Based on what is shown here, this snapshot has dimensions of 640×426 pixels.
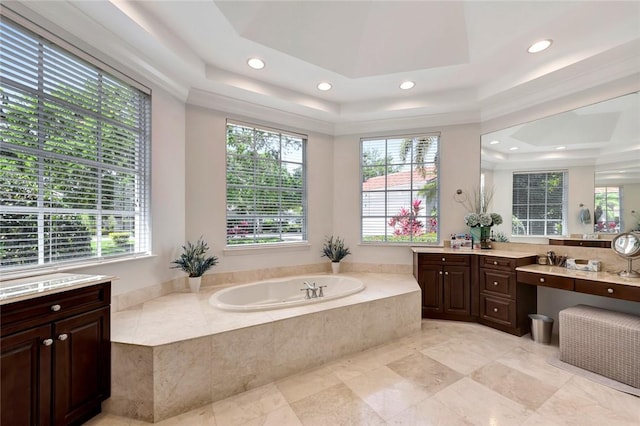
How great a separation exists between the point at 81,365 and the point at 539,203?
456 cm

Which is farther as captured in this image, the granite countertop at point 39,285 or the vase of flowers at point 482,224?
the vase of flowers at point 482,224

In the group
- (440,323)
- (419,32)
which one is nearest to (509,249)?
(440,323)

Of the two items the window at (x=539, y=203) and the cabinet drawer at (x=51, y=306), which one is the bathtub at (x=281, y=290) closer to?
the cabinet drawer at (x=51, y=306)

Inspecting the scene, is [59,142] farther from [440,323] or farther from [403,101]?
[440,323]

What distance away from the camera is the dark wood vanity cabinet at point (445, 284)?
3475mm

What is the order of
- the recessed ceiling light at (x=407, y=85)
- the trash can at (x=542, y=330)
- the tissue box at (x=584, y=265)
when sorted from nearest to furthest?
the tissue box at (x=584, y=265) < the trash can at (x=542, y=330) < the recessed ceiling light at (x=407, y=85)

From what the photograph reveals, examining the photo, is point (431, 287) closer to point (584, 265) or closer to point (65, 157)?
point (584, 265)

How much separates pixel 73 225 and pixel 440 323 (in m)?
3.96

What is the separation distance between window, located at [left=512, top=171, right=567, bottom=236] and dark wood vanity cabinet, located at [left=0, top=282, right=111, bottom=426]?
4338 millimetres

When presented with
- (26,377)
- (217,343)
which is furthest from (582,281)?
(26,377)

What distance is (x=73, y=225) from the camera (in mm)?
2137

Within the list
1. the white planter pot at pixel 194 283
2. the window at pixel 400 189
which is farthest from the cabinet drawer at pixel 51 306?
the window at pixel 400 189

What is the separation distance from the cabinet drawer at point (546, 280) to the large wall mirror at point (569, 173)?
0.66m

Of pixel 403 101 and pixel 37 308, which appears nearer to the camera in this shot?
pixel 37 308
